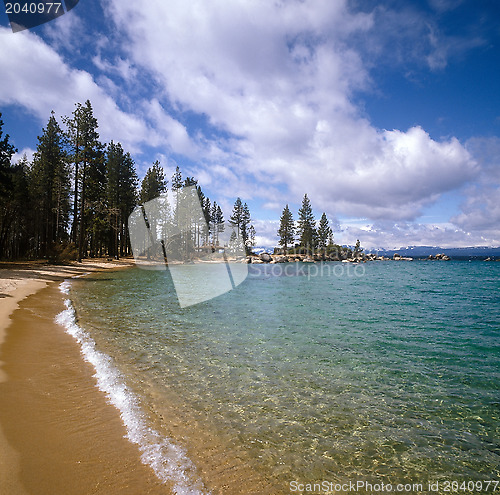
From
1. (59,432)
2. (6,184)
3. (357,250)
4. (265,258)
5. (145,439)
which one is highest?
(6,184)

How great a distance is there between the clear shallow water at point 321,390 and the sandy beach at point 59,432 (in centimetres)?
78

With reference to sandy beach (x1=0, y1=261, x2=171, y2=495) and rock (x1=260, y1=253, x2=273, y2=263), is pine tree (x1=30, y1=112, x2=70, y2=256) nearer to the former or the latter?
sandy beach (x1=0, y1=261, x2=171, y2=495)

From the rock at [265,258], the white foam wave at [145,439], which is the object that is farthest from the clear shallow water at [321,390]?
the rock at [265,258]

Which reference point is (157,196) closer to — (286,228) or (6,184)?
(6,184)

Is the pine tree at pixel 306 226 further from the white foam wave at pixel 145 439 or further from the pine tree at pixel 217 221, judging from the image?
the white foam wave at pixel 145 439

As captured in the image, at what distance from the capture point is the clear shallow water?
13.5 ft

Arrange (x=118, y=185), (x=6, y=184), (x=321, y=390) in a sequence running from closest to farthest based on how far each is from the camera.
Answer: (x=321, y=390)
(x=6, y=184)
(x=118, y=185)

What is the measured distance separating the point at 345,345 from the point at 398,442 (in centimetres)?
499

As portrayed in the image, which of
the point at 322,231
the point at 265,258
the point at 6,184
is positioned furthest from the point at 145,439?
the point at 322,231

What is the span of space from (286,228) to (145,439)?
365 feet

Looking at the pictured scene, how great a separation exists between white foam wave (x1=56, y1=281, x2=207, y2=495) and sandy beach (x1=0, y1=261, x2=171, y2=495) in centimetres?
13

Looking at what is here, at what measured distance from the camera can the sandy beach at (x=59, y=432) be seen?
10.6 ft

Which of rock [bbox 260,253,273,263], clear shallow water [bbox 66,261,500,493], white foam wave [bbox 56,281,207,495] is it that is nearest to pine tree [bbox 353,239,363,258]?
rock [bbox 260,253,273,263]

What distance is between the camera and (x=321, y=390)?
620 centimetres
